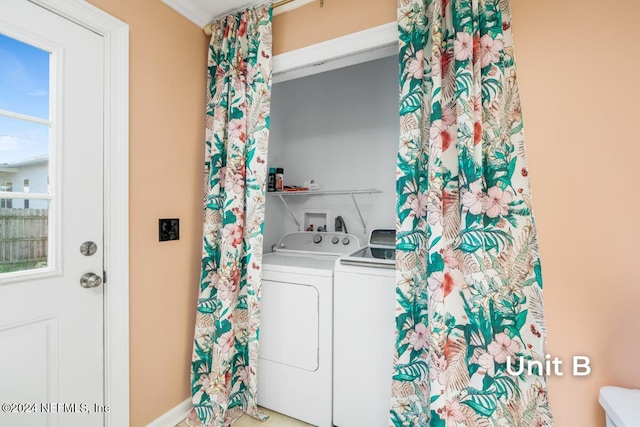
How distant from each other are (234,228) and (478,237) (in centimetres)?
128

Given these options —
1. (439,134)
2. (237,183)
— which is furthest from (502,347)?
(237,183)

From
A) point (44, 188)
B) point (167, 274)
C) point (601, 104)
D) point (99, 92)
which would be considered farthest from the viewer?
point (167, 274)

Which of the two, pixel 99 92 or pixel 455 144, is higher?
pixel 99 92

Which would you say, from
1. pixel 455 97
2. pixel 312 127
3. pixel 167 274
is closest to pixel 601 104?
pixel 455 97

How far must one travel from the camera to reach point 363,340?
5.21ft

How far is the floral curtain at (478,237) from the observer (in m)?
1.21

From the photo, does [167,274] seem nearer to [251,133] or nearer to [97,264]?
[97,264]

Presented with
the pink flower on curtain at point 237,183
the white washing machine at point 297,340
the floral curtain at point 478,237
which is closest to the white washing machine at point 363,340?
the white washing machine at point 297,340

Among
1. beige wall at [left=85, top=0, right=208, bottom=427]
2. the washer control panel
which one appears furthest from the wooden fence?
the washer control panel

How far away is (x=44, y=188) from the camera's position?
126cm

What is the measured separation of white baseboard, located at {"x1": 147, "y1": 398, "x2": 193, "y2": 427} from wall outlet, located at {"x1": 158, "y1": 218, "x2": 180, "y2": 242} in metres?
1.02

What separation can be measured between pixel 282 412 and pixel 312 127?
2.29 metres

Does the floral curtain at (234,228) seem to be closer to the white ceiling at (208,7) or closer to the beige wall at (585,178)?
the white ceiling at (208,7)

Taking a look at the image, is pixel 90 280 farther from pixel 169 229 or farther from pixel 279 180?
pixel 279 180
